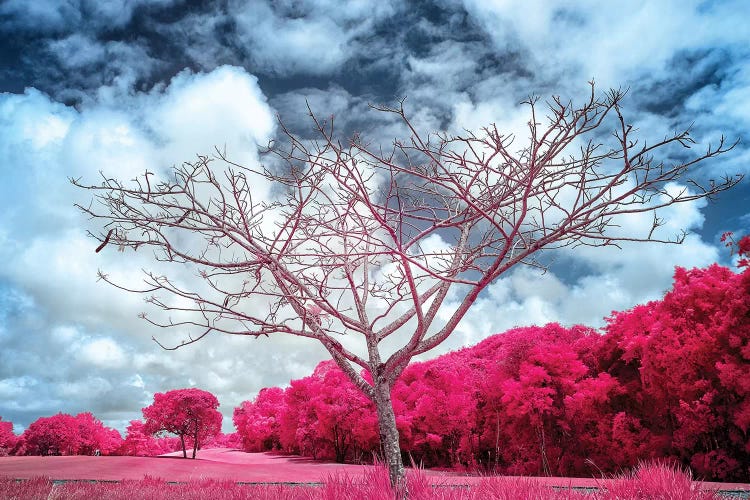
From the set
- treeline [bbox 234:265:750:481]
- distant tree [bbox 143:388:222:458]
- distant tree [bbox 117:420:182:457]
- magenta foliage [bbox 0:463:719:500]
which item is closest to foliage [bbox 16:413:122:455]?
distant tree [bbox 117:420:182:457]

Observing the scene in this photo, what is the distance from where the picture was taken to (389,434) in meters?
5.59

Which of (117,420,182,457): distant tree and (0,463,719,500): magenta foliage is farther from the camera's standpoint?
(117,420,182,457): distant tree

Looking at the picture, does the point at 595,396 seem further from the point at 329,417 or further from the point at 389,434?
the point at 329,417

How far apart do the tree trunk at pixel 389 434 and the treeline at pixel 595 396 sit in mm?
3268

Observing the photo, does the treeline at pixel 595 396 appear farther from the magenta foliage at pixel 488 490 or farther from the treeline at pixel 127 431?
the treeline at pixel 127 431

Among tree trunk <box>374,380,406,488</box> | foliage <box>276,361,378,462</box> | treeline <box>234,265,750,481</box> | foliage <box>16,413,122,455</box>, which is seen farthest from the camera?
foliage <box>16,413,122,455</box>

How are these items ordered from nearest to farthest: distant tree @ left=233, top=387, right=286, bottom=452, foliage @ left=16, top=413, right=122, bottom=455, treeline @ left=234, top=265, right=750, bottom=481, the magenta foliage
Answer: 1. the magenta foliage
2. treeline @ left=234, top=265, right=750, bottom=481
3. foliage @ left=16, top=413, right=122, bottom=455
4. distant tree @ left=233, top=387, right=286, bottom=452

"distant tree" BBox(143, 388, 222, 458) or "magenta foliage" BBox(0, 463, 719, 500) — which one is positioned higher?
"distant tree" BBox(143, 388, 222, 458)

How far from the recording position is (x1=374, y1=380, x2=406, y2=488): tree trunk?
5216mm

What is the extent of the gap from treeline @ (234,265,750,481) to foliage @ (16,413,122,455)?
18.5 meters

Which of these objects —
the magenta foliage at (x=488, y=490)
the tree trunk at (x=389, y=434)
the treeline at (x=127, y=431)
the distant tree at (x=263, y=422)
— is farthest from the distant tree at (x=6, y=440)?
the tree trunk at (x=389, y=434)

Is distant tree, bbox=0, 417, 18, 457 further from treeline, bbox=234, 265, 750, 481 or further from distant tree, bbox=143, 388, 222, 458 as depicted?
treeline, bbox=234, 265, 750, 481

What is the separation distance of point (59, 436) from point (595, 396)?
119 ft

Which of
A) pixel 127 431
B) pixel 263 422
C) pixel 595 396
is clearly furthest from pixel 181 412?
pixel 595 396
